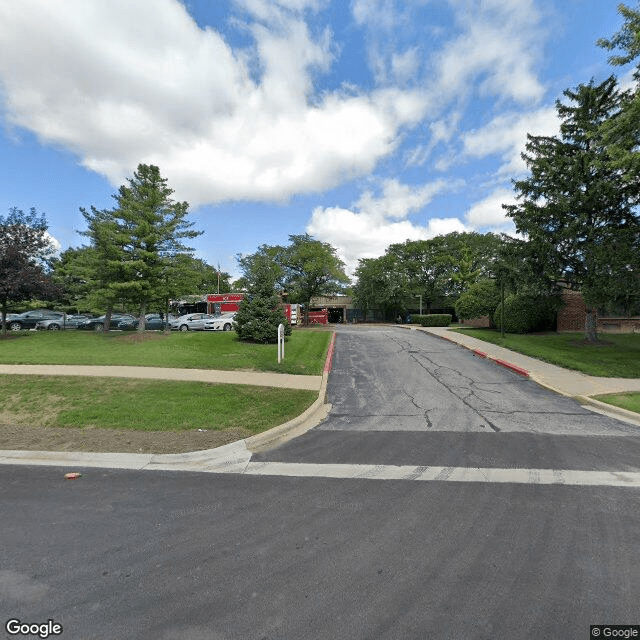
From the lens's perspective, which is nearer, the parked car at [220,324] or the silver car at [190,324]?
the parked car at [220,324]

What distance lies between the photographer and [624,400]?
27.6ft

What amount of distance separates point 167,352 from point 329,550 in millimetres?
12286

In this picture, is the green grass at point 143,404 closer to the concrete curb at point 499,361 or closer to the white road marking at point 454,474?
the white road marking at point 454,474

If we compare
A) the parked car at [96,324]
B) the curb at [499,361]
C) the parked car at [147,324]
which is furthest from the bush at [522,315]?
the parked car at [96,324]

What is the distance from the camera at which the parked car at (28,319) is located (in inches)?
1016

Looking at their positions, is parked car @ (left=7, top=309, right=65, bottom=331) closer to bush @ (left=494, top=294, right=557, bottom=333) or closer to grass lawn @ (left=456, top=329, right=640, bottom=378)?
grass lawn @ (left=456, top=329, right=640, bottom=378)

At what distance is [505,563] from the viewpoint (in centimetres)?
301

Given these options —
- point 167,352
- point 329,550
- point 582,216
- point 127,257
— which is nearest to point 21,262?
point 127,257

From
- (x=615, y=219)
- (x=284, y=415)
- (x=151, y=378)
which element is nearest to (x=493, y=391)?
(x=284, y=415)

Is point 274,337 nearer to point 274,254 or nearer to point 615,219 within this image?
point 615,219

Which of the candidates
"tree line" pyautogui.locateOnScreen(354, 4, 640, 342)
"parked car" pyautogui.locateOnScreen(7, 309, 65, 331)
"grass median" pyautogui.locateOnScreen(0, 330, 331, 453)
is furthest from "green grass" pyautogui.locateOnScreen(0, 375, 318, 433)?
"parked car" pyautogui.locateOnScreen(7, 309, 65, 331)

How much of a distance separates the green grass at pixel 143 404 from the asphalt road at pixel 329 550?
173 cm

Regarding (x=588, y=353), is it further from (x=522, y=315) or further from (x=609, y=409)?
(x=609, y=409)

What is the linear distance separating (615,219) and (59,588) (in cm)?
2154
